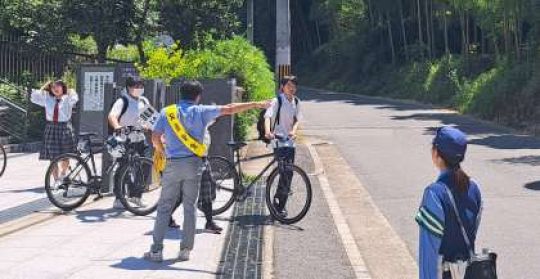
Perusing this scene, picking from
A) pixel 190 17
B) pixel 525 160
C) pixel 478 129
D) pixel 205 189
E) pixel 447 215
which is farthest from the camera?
pixel 478 129

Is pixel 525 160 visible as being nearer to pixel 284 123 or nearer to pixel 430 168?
pixel 430 168

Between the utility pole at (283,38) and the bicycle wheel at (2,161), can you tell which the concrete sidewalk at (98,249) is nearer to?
the bicycle wheel at (2,161)

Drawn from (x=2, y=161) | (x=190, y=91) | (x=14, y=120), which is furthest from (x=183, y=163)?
(x=14, y=120)

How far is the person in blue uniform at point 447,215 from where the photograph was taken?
386cm

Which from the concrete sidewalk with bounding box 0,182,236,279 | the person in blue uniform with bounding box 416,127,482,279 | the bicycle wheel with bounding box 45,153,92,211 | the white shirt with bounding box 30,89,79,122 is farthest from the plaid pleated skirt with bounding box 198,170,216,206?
the person in blue uniform with bounding box 416,127,482,279

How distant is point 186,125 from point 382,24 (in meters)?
49.9

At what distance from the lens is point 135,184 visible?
33.4ft

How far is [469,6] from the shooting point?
1347 inches

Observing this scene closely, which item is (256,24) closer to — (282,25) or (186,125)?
(282,25)

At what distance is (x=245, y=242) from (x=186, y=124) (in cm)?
170

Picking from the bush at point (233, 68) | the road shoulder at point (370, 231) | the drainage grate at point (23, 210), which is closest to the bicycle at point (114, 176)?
the drainage grate at point (23, 210)

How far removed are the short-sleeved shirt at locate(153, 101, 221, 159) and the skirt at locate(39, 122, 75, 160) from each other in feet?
16.0

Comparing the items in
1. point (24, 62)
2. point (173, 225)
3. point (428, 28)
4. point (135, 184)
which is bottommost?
point (173, 225)

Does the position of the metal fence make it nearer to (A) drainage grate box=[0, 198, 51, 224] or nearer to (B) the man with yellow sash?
(A) drainage grate box=[0, 198, 51, 224]
